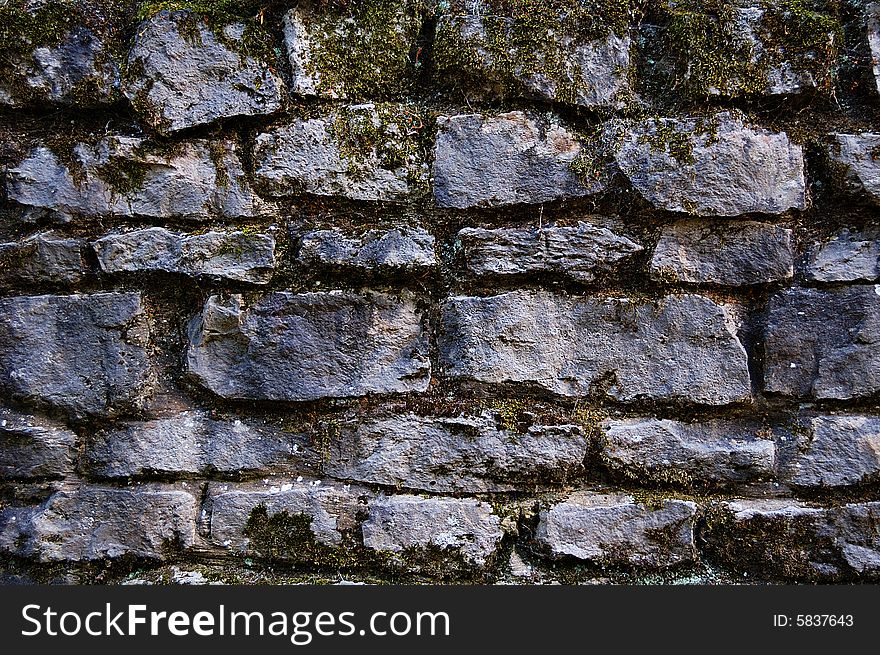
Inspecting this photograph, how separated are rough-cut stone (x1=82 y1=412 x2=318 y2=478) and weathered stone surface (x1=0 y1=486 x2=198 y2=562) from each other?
60 millimetres

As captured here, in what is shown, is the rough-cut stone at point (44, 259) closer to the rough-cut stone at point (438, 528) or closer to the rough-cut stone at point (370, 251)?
the rough-cut stone at point (370, 251)

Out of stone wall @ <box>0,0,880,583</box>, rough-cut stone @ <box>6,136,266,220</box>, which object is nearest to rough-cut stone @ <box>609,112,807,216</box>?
stone wall @ <box>0,0,880,583</box>

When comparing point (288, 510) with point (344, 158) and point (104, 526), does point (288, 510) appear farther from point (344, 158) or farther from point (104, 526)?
point (344, 158)

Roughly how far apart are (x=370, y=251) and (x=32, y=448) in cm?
90

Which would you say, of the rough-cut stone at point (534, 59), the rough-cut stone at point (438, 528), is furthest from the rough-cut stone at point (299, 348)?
the rough-cut stone at point (534, 59)

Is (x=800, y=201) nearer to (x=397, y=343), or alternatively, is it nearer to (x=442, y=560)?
(x=397, y=343)

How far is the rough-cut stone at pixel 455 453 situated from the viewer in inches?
54.0

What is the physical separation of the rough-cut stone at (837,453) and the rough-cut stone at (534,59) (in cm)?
87

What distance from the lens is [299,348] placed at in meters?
1.39

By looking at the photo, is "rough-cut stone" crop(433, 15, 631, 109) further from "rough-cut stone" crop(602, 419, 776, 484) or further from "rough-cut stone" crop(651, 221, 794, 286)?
"rough-cut stone" crop(602, 419, 776, 484)

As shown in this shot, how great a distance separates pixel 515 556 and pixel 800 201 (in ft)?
3.40

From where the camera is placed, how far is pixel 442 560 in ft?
4.47

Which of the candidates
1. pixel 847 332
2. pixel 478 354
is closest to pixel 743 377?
pixel 847 332

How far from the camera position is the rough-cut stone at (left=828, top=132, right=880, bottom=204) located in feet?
4.43
